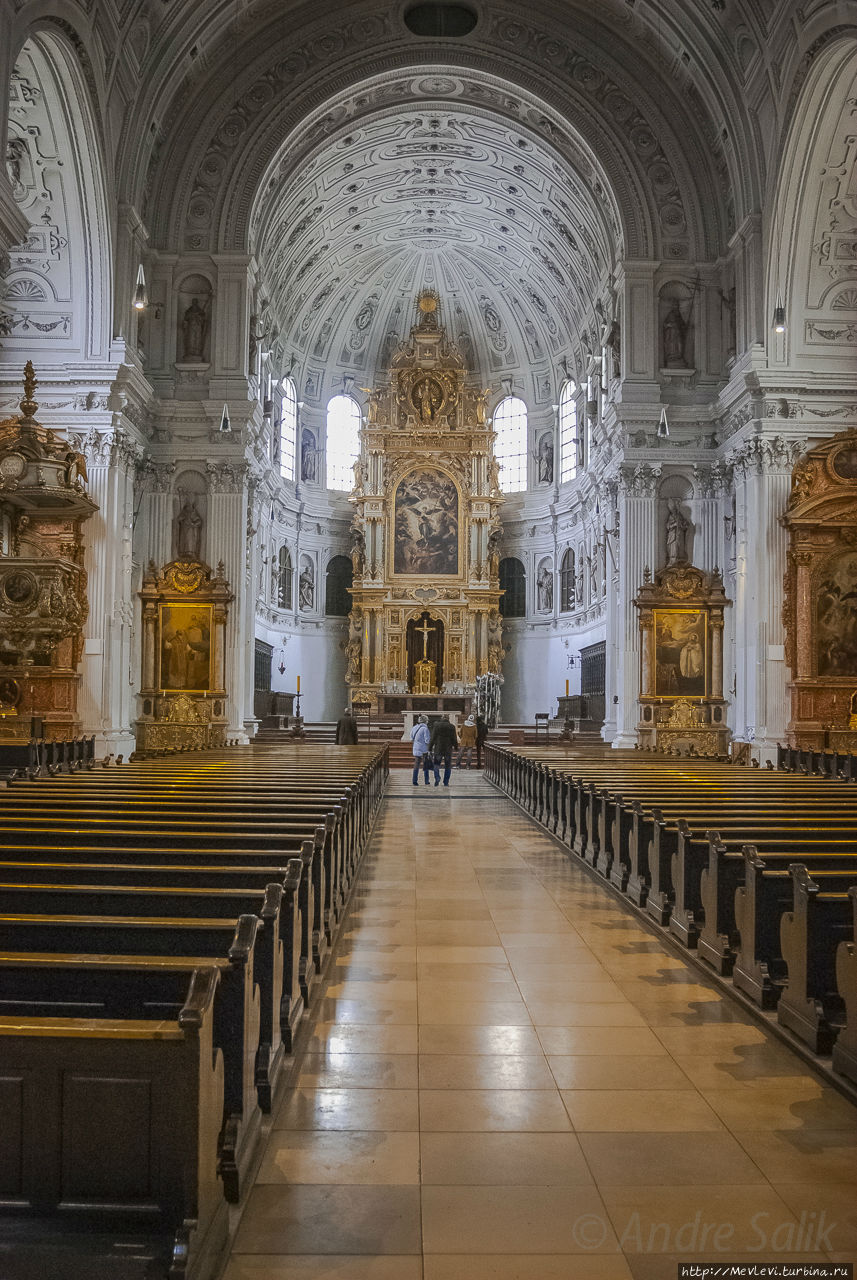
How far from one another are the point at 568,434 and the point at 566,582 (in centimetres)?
510

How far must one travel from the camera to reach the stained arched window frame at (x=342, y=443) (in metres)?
39.1

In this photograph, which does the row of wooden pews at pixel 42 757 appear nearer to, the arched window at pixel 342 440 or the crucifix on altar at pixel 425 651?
the crucifix on altar at pixel 425 651

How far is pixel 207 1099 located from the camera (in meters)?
2.82

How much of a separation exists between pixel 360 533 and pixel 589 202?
47.1 feet

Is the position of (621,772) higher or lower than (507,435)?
lower

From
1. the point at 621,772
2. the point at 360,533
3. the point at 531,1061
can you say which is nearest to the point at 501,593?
the point at 360,533

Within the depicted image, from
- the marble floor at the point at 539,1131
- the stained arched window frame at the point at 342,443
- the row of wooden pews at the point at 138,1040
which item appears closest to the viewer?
the row of wooden pews at the point at 138,1040

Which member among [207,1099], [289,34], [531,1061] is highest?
[289,34]

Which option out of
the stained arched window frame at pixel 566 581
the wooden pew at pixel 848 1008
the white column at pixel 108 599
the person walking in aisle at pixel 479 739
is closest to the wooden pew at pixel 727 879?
the wooden pew at pixel 848 1008

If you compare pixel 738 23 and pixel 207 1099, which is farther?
pixel 738 23

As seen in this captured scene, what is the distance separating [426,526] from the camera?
37.8 metres

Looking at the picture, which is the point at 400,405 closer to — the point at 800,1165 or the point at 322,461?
the point at 322,461

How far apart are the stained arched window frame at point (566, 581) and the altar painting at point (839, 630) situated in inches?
602

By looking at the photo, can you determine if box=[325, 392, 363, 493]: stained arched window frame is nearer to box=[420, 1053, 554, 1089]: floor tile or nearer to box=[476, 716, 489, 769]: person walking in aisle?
box=[476, 716, 489, 769]: person walking in aisle
